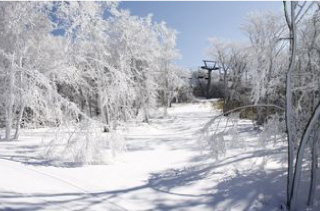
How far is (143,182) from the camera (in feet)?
30.6

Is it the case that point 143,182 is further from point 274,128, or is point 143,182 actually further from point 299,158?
point 299,158

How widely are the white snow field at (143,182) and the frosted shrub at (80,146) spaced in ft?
1.27

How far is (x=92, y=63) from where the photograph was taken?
15.7 metres

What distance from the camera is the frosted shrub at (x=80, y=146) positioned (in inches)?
403

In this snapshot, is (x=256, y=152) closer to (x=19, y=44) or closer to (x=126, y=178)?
(x=126, y=178)

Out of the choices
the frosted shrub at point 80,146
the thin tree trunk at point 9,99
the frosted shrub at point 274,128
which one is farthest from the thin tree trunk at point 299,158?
the thin tree trunk at point 9,99

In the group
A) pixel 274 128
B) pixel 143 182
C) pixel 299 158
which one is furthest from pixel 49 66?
pixel 299 158

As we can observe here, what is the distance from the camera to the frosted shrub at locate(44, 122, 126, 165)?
10.2 metres

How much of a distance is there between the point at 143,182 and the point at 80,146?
2177 millimetres

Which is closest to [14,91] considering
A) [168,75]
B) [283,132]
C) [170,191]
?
[170,191]

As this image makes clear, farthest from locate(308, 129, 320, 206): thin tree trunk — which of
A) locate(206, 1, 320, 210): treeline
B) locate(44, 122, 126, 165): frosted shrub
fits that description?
locate(44, 122, 126, 165): frosted shrub

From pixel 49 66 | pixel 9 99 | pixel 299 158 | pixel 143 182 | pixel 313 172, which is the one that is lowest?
pixel 143 182

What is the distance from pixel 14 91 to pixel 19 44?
71.1 inches

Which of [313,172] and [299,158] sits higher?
[299,158]
